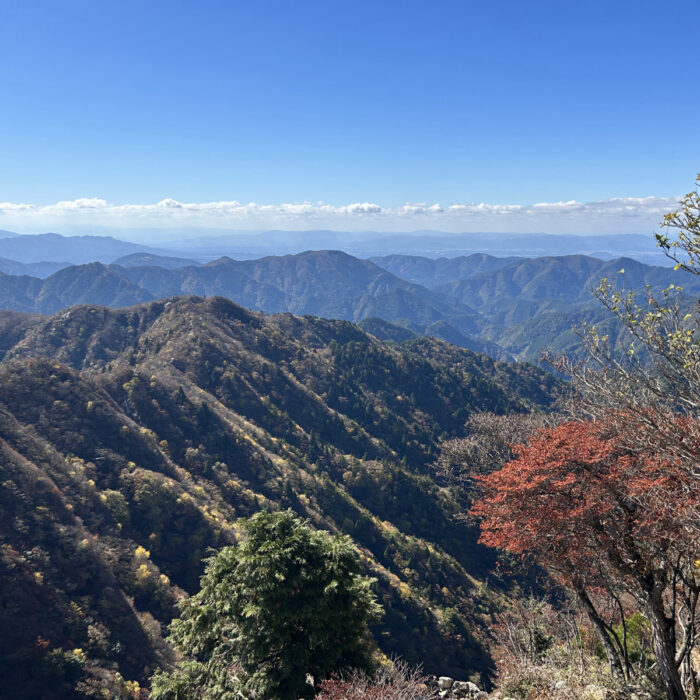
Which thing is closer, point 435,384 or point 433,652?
point 433,652

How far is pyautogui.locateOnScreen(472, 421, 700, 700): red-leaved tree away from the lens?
12219mm

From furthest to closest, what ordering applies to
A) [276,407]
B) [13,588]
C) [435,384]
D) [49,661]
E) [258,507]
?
1. [435,384]
2. [276,407]
3. [258,507]
4. [13,588]
5. [49,661]

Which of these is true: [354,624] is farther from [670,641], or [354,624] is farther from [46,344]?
[46,344]

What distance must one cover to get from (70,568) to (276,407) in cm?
7200

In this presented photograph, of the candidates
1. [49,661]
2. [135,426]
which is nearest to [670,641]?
[49,661]

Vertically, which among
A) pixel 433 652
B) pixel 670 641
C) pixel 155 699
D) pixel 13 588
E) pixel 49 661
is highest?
pixel 670 641

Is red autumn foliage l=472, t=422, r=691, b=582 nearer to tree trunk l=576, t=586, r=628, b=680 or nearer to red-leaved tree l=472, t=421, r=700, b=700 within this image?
red-leaved tree l=472, t=421, r=700, b=700

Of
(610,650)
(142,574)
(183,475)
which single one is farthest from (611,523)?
(183,475)

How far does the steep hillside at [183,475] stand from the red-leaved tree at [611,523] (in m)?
28.6

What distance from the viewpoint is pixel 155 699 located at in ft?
64.5

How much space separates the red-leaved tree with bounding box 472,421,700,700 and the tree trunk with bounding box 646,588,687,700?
3 cm

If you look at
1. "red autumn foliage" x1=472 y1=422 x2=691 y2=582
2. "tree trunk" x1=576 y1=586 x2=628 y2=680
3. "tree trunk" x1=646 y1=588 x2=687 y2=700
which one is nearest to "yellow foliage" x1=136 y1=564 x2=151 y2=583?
"red autumn foliage" x1=472 y1=422 x2=691 y2=582

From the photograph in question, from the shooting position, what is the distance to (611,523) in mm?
13656

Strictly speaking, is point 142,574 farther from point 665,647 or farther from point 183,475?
point 665,647
